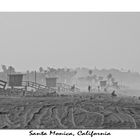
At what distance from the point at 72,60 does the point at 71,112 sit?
1.16 m

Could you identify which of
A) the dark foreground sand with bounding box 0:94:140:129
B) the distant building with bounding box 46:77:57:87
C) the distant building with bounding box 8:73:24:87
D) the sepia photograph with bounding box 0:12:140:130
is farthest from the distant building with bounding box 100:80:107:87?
the distant building with bounding box 8:73:24:87

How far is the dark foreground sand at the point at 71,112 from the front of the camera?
6934mm

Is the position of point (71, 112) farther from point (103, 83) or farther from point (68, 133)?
point (103, 83)

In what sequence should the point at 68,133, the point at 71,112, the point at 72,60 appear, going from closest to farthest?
the point at 68,133 → the point at 71,112 → the point at 72,60

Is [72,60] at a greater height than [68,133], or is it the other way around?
[72,60]

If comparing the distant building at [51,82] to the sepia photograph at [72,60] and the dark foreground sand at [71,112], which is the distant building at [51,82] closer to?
the sepia photograph at [72,60]

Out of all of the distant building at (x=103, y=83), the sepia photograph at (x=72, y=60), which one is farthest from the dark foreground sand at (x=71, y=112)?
the distant building at (x=103, y=83)

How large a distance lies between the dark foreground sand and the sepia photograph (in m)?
0.02

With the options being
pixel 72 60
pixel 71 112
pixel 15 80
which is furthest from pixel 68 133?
pixel 15 80

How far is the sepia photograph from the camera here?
723 centimetres

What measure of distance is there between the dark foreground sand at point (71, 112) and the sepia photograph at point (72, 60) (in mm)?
22

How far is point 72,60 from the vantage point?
287 inches
